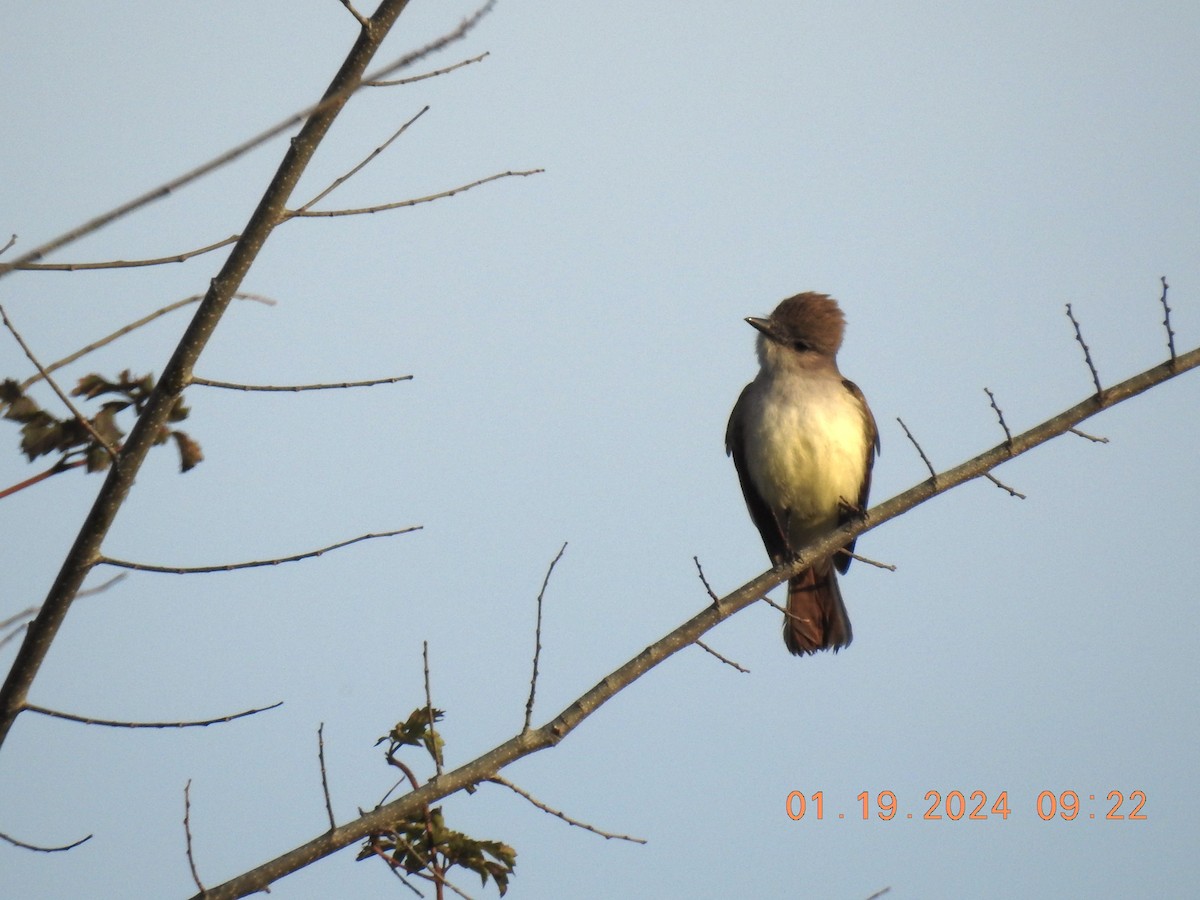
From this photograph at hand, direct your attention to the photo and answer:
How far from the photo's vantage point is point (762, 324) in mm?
8867

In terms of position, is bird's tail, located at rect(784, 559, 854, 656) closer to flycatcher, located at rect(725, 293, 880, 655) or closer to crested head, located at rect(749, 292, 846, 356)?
flycatcher, located at rect(725, 293, 880, 655)

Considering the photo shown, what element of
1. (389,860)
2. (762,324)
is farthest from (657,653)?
(762,324)

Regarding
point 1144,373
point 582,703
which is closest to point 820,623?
point 1144,373

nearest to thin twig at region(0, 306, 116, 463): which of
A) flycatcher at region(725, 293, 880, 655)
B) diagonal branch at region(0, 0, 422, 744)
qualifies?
diagonal branch at region(0, 0, 422, 744)

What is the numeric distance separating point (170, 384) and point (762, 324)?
561 centimetres

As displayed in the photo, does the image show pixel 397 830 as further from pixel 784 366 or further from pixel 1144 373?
pixel 784 366

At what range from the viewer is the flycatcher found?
320 inches

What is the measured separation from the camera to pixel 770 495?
27.3 feet

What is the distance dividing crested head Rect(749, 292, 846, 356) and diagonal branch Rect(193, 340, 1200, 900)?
2251 mm

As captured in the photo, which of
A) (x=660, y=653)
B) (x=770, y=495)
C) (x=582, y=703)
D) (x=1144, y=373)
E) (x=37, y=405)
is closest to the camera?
(x=37, y=405)

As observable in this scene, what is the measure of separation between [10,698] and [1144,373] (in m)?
4.70

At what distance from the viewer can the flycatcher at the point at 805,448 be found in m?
8.12

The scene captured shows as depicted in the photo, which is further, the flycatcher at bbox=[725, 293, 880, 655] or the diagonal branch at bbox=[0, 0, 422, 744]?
the flycatcher at bbox=[725, 293, 880, 655]

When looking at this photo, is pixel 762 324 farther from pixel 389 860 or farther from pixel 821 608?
pixel 389 860
